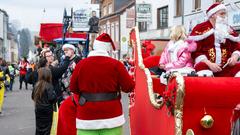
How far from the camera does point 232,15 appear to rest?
18953 millimetres

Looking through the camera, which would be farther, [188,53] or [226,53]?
[188,53]

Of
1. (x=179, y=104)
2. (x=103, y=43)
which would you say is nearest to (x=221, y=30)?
(x=179, y=104)

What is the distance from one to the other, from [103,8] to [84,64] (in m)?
47.9

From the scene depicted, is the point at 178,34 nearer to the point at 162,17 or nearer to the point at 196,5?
the point at 196,5

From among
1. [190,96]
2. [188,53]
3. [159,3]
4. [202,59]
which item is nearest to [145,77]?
[188,53]

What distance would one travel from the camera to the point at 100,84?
4.96m

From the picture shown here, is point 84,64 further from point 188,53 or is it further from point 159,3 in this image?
point 159,3

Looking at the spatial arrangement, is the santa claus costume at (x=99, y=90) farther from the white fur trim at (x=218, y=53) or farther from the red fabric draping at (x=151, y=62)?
the red fabric draping at (x=151, y=62)

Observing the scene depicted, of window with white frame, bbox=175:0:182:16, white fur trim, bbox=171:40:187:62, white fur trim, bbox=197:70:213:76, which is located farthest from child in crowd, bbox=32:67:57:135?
window with white frame, bbox=175:0:182:16

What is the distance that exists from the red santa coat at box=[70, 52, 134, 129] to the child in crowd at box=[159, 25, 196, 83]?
2.05ft

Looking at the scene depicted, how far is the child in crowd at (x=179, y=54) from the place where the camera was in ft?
16.1

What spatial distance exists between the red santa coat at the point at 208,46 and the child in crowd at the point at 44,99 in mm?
2841

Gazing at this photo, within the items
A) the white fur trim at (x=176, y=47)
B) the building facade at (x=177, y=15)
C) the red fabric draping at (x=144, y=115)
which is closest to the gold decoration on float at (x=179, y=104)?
the red fabric draping at (x=144, y=115)

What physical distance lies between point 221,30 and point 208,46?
205mm
